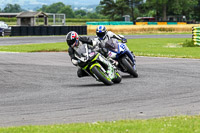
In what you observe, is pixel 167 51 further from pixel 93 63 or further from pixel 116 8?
pixel 116 8

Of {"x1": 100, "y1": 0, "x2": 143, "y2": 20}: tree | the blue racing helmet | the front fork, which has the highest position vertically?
{"x1": 100, "y1": 0, "x2": 143, "y2": 20}: tree

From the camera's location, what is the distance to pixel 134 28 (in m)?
53.2

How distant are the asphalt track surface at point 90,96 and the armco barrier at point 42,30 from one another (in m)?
29.0

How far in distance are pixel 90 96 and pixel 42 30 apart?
35214mm

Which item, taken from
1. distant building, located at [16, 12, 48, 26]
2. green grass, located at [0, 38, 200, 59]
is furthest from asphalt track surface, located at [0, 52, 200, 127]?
distant building, located at [16, 12, 48, 26]

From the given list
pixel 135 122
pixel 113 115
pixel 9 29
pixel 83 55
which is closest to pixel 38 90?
pixel 83 55

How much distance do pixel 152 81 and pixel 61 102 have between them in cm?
370

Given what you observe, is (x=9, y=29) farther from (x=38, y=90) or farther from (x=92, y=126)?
(x=92, y=126)

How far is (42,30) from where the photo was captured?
44.0 metres

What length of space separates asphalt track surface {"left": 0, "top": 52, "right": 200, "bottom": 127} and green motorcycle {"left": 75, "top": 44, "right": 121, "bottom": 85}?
0.26 m

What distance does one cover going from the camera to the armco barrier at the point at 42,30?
43.1 meters

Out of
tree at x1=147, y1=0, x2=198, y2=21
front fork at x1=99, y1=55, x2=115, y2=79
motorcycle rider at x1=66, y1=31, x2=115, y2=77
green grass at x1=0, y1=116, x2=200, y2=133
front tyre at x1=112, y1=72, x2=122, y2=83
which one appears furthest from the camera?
tree at x1=147, y1=0, x2=198, y2=21

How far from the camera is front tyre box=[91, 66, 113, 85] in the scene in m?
11.0

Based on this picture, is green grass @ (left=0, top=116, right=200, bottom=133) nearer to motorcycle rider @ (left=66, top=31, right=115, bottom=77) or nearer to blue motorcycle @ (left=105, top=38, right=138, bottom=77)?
motorcycle rider @ (left=66, top=31, right=115, bottom=77)
